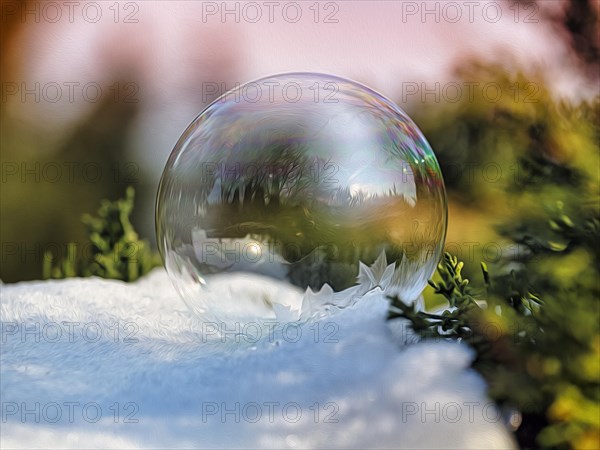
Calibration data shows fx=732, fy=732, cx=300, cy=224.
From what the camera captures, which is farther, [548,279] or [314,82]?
[314,82]

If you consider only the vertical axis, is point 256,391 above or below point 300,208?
below

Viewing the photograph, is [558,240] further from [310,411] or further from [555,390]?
[310,411]

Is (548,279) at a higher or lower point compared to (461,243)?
higher

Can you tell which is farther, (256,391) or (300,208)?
(300,208)

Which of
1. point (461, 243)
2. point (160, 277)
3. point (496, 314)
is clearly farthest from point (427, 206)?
point (160, 277)
